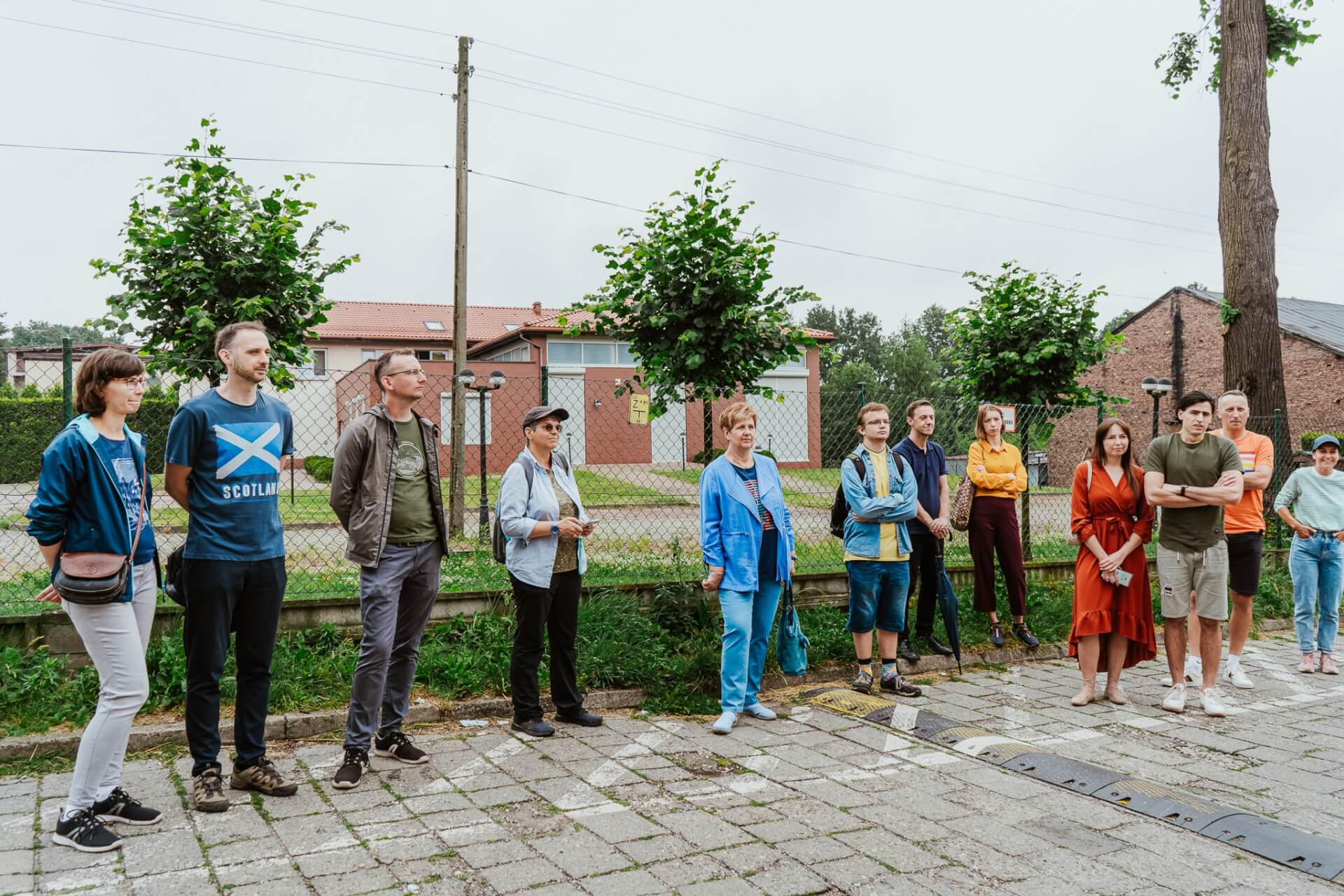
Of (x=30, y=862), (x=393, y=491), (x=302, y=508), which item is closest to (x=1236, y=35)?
(x=393, y=491)

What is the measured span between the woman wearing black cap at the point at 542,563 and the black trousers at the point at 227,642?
1328 mm

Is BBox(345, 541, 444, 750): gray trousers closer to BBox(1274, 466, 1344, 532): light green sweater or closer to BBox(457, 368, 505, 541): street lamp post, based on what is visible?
BBox(457, 368, 505, 541): street lamp post

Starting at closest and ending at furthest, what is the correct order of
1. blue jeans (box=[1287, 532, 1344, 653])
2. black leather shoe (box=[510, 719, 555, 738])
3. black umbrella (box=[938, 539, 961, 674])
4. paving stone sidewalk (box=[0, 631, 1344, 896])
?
1. paving stone sidewalk (box=[0, 631, 1344, 896])
2. black leather shoe (box=[510, 719, 555, 738])
3. black umbrella (box=[938, 539, 961, 674])
4. blue jeans (box=[1287, 532, 1344, 653])

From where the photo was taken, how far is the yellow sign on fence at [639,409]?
25.3ft

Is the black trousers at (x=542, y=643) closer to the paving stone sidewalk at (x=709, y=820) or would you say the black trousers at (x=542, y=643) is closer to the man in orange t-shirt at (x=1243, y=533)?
the paving stone sidewalk at (x=709, y=820)

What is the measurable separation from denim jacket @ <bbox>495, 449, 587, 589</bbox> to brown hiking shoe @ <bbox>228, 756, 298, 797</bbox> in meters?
1.56

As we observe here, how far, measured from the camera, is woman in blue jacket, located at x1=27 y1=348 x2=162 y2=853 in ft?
12.1

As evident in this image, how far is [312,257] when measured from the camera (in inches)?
305

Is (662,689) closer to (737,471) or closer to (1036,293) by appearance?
(737,471)

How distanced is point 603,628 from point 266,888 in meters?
3.26

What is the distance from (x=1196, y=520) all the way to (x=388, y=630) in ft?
16.6

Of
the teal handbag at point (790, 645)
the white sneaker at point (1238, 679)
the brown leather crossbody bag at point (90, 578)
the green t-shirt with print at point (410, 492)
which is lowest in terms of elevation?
the white sneaker at point (1238, 679)

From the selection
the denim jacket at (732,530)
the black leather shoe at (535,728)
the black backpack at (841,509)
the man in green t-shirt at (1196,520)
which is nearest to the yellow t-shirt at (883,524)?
the black backpack at (841,509)

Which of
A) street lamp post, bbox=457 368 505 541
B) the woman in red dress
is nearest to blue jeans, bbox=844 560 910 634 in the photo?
the woman in red dress
